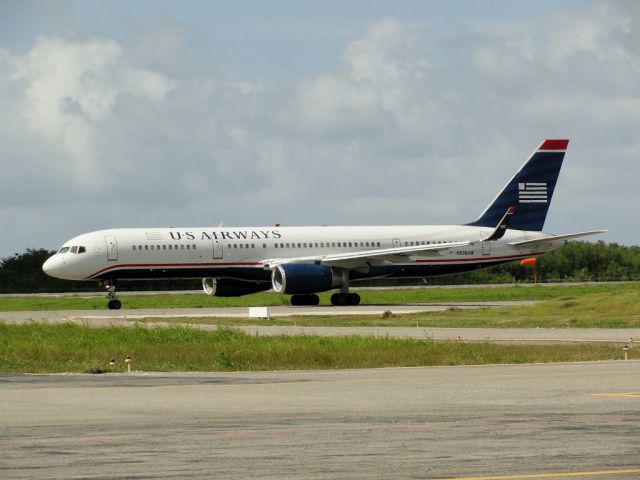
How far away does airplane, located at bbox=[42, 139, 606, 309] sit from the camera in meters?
64.4

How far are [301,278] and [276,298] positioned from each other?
1107cm

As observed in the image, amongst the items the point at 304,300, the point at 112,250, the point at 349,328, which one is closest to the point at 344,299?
the point at 304,300

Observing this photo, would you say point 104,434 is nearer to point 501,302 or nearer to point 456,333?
point 456,333

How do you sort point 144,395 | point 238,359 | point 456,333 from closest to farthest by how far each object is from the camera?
1. point 144,395
2. point 238,359
3. point 456,333

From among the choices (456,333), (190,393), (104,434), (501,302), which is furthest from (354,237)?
(104,434)

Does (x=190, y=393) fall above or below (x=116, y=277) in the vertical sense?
below

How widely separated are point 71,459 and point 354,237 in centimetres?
5510

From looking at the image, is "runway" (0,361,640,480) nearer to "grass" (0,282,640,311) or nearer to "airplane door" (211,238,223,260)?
"airplane door" (211,238,223,260)

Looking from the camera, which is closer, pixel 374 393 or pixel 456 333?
pixel 374 393

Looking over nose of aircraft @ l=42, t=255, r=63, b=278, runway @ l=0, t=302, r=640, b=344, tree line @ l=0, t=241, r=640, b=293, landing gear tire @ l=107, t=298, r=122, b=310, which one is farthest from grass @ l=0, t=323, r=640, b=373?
tree line @ l=0, t=241, r=640, b=293

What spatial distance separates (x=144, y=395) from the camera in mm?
22500

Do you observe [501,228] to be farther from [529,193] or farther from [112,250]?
[112,250]

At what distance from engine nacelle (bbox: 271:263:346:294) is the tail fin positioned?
11031 mm

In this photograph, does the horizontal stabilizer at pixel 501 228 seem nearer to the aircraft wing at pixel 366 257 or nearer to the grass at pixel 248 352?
the aircraft wing at pixel 366 257
